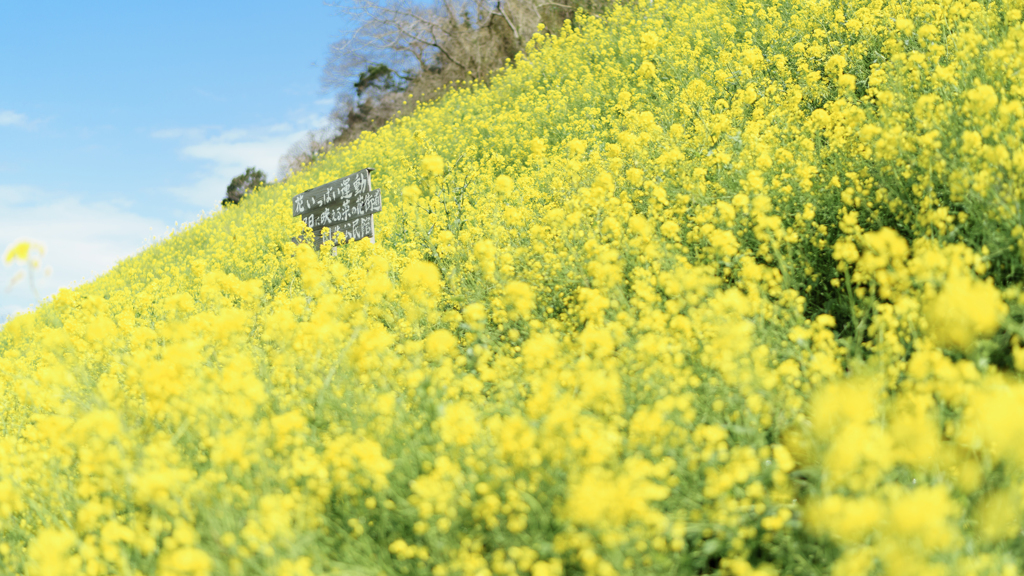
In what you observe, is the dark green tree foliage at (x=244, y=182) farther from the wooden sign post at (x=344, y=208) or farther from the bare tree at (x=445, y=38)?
the wooden sign post at (x=344, y=208)

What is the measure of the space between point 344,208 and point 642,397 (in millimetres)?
5176

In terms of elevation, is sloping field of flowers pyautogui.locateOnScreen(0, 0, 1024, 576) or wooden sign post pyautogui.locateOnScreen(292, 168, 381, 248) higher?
wooden sign post pyautogui.locateOnScreen(292, 168, 381, 248)

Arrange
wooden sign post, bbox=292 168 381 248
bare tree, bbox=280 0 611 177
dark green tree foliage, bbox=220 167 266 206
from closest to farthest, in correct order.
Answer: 1. wooden sign post, bbox=292 168 381 248
2. bare tree, bbox=280 0 611 177
3. dark green tree foliage, bbox=220 167 266 206

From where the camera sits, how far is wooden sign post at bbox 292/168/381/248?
20.8 ft

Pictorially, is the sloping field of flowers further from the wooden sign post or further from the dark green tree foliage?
the dark green tree foliage

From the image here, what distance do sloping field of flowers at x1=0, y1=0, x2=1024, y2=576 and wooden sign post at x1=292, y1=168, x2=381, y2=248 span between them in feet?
5.60

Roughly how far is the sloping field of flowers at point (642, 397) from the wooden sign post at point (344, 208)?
5.60 ft

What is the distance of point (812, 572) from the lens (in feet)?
5.69

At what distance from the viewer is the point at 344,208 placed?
6742 millimetres

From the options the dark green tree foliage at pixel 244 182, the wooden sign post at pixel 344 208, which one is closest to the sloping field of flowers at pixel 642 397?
the wooden sign post at pixel 344 208

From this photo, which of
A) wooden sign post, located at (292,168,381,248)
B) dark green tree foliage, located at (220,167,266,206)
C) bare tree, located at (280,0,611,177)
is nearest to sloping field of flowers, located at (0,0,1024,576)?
wooden sign post, located at (292,168,381,248)

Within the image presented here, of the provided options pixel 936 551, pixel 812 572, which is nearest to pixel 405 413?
pixel 812 572

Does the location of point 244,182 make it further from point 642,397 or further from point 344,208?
point 642,397

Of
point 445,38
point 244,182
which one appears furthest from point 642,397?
point 244,182
